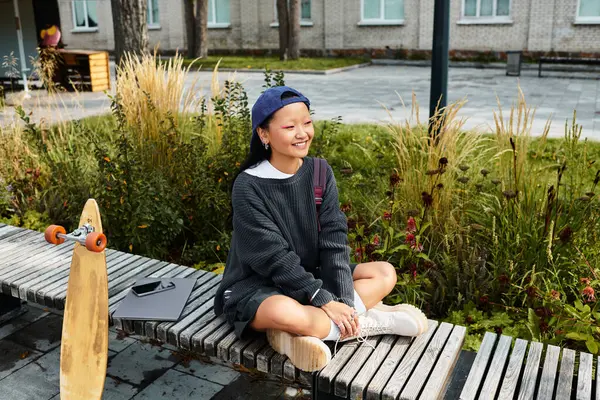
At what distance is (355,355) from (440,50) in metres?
2.90

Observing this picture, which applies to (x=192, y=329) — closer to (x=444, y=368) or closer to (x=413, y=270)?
(x=444, y=368)

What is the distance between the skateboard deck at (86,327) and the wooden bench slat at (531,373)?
1647 mm

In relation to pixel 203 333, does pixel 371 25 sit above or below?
above

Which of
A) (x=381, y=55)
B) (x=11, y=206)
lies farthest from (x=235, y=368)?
(x=381, y=55)

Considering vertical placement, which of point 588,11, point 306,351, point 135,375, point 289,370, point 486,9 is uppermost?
point 486,9

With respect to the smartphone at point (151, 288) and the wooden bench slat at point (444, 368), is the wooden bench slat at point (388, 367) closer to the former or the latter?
the wooden bench slat at point (444, 368)

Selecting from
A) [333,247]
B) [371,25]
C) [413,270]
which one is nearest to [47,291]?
[333,247]

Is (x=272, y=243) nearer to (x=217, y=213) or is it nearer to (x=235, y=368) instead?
(x=235, y=368)

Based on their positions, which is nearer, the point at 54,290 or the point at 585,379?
the point at 585,379

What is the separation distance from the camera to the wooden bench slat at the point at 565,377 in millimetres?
2157

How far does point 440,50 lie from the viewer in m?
4.61

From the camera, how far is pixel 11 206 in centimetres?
500

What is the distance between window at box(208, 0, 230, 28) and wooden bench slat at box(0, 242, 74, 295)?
2220 cm

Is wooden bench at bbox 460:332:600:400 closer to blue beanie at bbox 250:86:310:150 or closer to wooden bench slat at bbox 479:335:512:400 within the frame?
wooden bench slat at bbox 479:335:512:400
